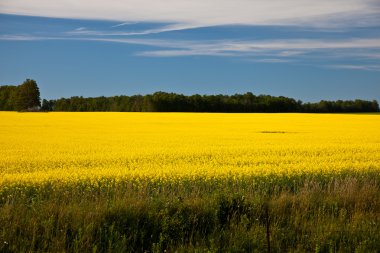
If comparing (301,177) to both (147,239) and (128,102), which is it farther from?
(128,102)

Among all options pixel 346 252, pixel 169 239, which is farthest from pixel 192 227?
pixel 346 252

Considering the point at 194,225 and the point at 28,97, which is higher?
the point at 28,97

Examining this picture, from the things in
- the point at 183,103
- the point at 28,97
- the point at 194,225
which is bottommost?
the point at 194,225

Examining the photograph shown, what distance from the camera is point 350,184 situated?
10.6m

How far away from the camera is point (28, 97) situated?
90.1 metres

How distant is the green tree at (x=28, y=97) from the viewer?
89.9 meters

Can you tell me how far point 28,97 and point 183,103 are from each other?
97.6ft

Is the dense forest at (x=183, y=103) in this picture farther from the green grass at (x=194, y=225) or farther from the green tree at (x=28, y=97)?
the green grass at (x=194, y=225)

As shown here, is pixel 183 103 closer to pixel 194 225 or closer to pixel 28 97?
pixel 28 97

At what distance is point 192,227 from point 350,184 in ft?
A: 14.8

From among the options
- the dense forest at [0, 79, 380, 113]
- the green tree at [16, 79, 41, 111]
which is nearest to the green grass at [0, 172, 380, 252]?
the dense forest at [0, 79, 380, 113]

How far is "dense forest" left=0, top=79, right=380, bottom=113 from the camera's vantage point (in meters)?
85.5

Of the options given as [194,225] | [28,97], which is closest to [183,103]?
[28,97]

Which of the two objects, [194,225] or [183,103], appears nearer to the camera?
[194,225]
